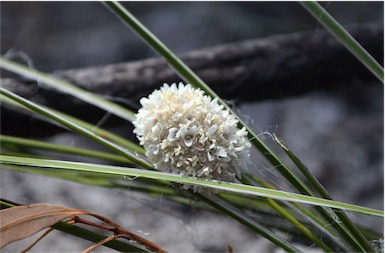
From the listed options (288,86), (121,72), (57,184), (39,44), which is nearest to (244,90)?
(288,86)

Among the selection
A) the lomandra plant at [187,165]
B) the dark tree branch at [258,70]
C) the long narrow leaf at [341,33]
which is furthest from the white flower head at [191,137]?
the dark tree branch at [258,70]

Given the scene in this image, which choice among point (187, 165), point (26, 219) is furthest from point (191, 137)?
point (26, 219)

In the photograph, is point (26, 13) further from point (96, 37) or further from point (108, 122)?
point (108, 122)

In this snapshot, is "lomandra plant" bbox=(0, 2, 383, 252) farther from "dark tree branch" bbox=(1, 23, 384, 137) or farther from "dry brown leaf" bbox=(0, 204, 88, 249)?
"dark tree branch" bbox=(1, 23, 384, 137)

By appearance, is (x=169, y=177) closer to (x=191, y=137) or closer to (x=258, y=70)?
(x=191, y=137)

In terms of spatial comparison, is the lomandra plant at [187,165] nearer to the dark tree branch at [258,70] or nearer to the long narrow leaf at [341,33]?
the long narrow leaf at [341,33]
